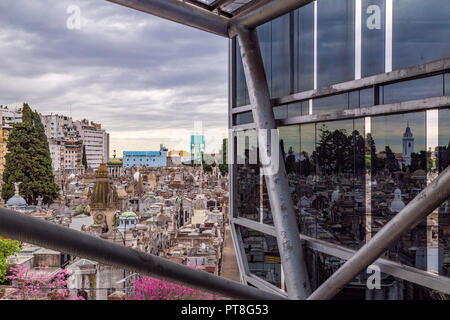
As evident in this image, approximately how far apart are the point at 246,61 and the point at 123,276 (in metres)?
3.12

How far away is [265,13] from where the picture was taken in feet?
11.8

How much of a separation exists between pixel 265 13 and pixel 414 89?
5.52 ft

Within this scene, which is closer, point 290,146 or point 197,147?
point 290,146

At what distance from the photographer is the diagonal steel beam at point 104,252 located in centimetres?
141

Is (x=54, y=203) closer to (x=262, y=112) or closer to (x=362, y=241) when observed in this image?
(x=262, y=112)

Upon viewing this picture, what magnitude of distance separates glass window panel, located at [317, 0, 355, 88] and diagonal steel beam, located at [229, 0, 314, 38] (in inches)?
15.8

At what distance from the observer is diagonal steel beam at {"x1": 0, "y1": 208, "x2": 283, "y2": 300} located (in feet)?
4.62

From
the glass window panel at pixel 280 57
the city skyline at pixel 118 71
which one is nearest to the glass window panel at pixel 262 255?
the city skyline at pixel 118 71

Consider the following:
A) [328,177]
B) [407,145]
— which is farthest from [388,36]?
[328,177]

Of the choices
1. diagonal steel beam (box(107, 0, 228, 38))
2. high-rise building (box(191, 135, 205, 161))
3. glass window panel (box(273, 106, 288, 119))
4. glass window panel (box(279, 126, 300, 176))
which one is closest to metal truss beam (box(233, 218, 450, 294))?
glass window panel (box(279, 126, 300, 176))

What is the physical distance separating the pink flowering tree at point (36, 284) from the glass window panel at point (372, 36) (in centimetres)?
419

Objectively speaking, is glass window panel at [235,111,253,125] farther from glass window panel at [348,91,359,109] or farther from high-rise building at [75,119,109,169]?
high-rise building at [75,119,109,169]

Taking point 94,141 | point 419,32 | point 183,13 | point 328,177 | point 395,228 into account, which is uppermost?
point 183,13

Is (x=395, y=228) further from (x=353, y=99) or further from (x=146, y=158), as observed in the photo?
(x=146, y=158)
